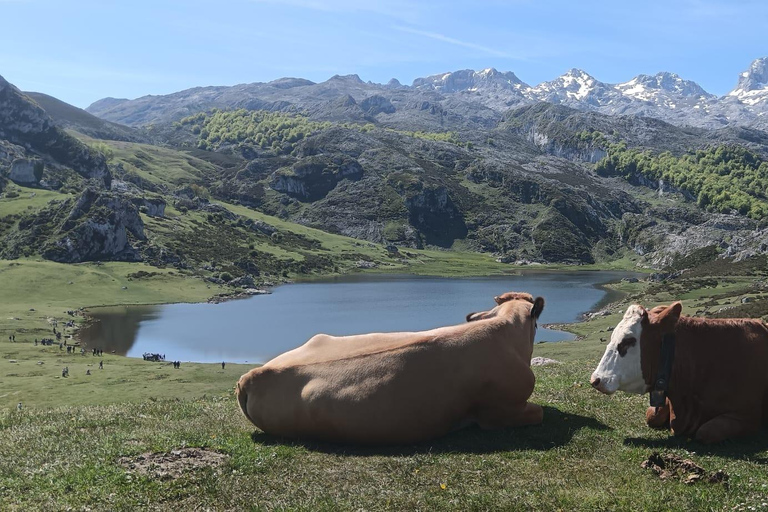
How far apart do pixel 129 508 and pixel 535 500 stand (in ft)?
19.3

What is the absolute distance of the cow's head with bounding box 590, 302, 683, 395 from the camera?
1158 cm

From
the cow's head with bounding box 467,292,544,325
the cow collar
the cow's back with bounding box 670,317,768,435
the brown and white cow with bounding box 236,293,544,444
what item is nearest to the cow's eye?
the cow collar

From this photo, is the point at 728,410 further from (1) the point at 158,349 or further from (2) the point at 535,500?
(1) the point at 158,349

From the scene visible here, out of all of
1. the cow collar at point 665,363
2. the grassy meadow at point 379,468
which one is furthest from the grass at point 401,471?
the cow collar at point 665,363

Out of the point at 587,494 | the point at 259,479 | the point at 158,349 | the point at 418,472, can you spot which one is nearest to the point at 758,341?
the point at 587,494

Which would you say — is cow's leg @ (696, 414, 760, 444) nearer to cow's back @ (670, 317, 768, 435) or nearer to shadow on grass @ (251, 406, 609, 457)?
cow's back @ (670, 317, 768, 435)

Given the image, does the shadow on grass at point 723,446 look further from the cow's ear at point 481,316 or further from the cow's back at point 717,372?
the cow's ear at point 481,316

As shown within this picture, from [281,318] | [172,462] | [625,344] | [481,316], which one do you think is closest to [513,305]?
[481,316]

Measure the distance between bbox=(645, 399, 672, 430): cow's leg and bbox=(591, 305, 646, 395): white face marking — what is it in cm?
95

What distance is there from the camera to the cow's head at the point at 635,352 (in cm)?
1158

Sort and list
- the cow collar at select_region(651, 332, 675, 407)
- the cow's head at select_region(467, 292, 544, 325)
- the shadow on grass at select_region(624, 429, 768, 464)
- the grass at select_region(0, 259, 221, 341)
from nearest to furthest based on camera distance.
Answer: the shadow on grass at select_region(624, 429, 768, 464)
the cow collar at select_region(651, 332, 675, 407)
the cow's head at select_region(467, 292, 544, 325)
the grass at select_region(0, 259, 221, 341)

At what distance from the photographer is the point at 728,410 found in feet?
37.3

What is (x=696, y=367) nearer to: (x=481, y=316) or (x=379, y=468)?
(x=481, y=316)

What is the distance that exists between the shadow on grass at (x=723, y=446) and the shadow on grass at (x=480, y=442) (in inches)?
48.7
